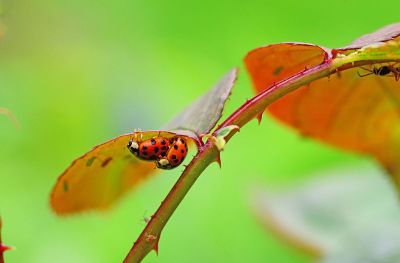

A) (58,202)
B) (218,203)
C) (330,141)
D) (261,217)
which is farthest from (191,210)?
(58,202)

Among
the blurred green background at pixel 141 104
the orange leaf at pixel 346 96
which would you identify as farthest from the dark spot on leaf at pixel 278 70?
the blurred green background at pixel 141 104

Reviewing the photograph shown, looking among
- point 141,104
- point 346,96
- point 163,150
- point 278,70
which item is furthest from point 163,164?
point 141,104

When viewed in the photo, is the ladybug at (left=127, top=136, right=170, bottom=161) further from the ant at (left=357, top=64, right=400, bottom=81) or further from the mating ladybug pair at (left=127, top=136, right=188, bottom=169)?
the ant at (left=357, top=64, right=400, bottom=81)

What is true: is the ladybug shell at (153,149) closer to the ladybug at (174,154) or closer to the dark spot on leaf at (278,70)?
the ladybug at (174,154)

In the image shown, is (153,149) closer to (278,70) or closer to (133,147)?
(133,147)

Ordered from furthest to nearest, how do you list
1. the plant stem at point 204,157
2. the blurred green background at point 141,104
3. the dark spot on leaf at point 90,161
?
the blurred green background at point 141,104 → the dark spot on leaf at point 90,161 → the plant stem at point 204,157

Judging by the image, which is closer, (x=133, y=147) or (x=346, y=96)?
(x=133, y=147)
